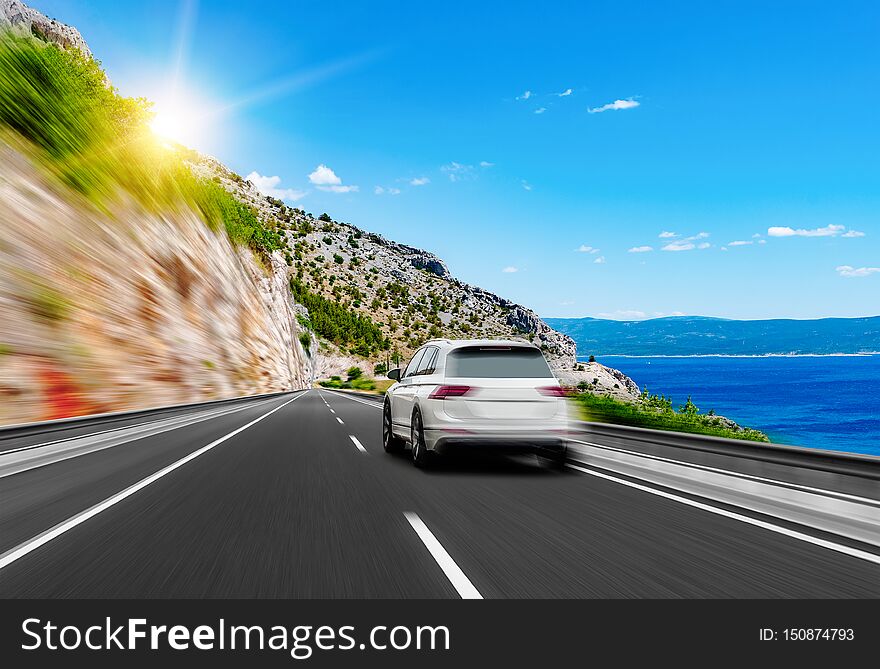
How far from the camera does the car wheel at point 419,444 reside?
10.2m

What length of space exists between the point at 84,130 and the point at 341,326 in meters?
92.4

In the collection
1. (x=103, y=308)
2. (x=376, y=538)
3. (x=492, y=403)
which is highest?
(x=103, y=308)

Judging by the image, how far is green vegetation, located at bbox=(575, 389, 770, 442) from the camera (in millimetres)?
14375

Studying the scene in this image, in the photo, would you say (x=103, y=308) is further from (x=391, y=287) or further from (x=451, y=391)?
(x=391, y=287)

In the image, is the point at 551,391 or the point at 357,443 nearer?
the point at 551,391

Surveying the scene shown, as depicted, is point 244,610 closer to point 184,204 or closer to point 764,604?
point 764,604

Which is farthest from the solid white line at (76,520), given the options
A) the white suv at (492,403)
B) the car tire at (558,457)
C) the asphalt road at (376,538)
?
the car tire at (558,457)

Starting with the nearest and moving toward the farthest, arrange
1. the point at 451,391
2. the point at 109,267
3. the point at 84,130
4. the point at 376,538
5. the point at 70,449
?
the point at 376,538 → the point at 451,391 → the point at 70,449 → the point at 109,267 → the point at 84,130

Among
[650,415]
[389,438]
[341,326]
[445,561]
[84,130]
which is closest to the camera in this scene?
[445,561]

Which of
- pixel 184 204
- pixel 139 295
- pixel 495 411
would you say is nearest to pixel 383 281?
pixel 184 204

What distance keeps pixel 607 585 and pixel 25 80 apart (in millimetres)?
27722

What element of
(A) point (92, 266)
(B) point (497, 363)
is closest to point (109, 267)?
(A) point (92, 266)

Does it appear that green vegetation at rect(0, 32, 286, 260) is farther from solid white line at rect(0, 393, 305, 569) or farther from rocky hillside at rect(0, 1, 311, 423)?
solid white line at rect(0, 393, 305, 569)

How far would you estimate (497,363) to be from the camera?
10.0 metres
